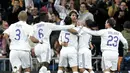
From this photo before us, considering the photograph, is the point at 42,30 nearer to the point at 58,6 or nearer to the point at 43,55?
the point at 43,55

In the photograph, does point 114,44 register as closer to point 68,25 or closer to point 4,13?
point 68,25

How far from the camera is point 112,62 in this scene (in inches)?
802

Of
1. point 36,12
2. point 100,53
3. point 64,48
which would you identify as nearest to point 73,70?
point 64,48

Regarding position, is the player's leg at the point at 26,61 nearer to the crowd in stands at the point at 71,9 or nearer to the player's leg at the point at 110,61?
the crowd in stands at the point at 71,9

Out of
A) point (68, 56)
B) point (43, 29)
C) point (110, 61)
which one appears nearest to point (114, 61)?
point (110, 61)

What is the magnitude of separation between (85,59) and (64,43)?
2.83 feet

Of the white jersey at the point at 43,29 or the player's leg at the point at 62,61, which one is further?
the player's leg at the point at 62,61

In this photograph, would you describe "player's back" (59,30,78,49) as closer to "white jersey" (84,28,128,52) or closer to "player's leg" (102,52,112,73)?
"white jersey" (84,28,128,52)

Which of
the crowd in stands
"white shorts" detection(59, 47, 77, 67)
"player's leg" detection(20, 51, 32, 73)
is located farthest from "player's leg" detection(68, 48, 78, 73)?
the crowd in stands

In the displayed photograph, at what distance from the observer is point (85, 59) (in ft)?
67.5

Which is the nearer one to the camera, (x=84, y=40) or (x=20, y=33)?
(x=20, y=33)

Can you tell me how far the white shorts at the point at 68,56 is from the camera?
20.4 meters

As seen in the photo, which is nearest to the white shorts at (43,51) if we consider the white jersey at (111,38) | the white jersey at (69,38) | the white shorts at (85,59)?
the white jersey at (69,38)

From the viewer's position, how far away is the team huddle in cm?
2022
